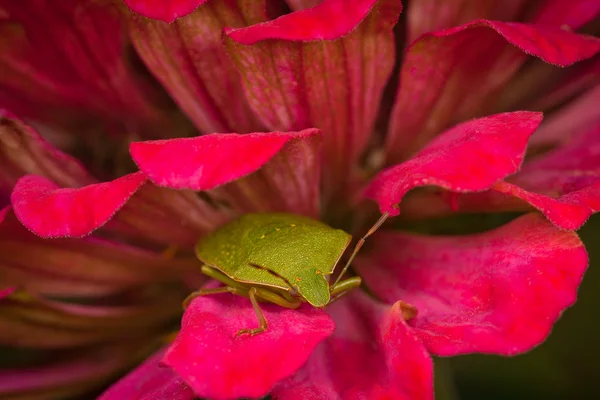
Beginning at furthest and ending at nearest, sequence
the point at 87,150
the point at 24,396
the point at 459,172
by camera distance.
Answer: the point at 87,150 → the point at 24,396 → the point at 459,172

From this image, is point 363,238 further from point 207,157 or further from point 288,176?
point 207,157

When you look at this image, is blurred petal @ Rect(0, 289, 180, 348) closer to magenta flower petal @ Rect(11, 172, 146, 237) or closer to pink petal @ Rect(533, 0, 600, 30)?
magenta flower petal @ Rect(11, 172, 146, 237)

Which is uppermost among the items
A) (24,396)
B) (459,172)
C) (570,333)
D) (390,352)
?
(459,172)

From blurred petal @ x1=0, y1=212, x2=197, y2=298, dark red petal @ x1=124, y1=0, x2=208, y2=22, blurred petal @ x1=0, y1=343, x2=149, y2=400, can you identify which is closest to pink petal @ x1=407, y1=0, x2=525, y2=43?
dark red petal @ x1=124, y1=0, x2=208, y2=22

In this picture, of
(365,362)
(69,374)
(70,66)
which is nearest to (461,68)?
(365,362)

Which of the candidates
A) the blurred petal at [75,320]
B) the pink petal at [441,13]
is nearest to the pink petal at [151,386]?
the blurred petal at [75,320]

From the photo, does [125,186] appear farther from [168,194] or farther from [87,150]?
[87,150]

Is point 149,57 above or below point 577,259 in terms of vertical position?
above

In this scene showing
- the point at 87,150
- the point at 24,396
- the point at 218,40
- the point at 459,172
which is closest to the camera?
the point at 459,172

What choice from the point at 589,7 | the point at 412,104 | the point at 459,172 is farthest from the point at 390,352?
the point at 589,7
